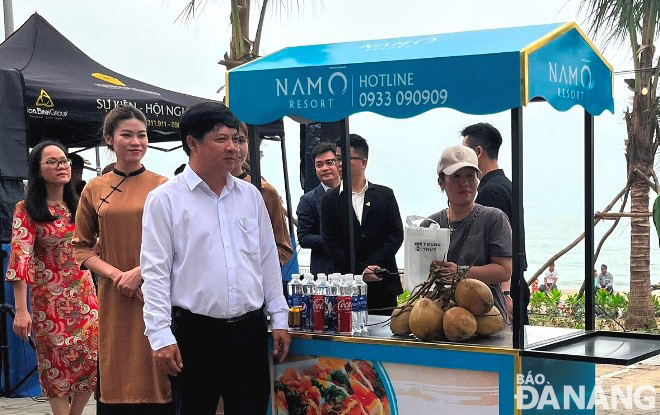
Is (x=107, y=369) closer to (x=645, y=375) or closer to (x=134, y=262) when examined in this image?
(x=134, y=262)

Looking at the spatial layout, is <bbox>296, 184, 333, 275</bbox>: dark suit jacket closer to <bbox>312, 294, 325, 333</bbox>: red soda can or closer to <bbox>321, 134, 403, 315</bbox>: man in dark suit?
<bbox>321, 134, 403, 315</bbox>: man in dark suit

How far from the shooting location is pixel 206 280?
3963 mm

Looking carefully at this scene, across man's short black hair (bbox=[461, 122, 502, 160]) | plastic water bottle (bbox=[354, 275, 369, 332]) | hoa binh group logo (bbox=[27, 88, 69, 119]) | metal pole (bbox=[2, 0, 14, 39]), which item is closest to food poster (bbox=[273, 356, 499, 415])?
plastic water bottle (bbox=[354, 275, 369, 332])

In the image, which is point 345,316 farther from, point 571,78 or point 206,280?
point 571,78

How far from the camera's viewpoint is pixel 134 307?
457 cm

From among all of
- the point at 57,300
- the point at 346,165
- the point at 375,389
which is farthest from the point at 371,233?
the point at 57,300

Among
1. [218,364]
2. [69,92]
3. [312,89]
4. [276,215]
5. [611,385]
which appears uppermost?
[69,92]

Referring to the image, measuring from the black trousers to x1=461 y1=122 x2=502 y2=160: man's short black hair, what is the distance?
6.90 ft

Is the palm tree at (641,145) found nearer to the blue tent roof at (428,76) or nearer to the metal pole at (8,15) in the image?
the blue tent roof at (428,76)

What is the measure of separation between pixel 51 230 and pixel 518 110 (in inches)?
132

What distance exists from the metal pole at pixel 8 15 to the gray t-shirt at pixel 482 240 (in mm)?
12540

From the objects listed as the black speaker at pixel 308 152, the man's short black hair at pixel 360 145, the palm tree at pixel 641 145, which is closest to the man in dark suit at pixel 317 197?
the man's short black hair at pixel 360 145

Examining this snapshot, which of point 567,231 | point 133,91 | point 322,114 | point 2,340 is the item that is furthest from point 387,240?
point 567,231

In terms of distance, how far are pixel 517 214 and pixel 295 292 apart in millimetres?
1250
